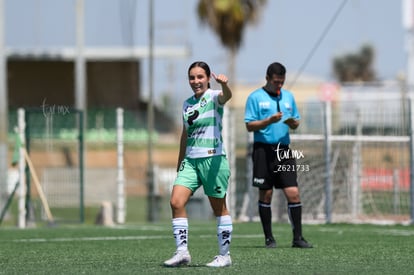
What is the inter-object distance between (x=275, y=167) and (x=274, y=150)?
0.20 metres

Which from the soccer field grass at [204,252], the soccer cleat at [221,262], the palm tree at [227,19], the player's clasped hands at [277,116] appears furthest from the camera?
the palm tree at [227,19]

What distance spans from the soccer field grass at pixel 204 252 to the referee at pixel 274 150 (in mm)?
389

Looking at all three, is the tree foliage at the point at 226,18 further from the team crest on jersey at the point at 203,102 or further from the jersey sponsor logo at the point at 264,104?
the team crest on jersey at the point at 203,102

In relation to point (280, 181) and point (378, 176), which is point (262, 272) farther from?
point (378, 176)

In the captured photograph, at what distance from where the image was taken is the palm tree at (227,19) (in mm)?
52281

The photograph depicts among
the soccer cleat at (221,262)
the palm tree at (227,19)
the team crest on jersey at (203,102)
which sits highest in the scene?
the palm tree at (227,19)

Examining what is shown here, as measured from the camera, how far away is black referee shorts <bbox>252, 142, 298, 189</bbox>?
1354 cm

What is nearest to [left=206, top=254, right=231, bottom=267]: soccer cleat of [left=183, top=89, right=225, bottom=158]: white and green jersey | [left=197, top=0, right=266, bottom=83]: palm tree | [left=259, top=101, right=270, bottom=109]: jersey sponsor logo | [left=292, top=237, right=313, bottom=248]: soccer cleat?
[left=183, top=89, right=225, bottom=158]: white and green jersey

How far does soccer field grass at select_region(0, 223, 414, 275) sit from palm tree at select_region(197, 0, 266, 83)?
34.8m

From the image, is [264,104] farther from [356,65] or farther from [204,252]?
[356,65]

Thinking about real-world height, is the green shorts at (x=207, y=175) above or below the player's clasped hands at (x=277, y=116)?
below

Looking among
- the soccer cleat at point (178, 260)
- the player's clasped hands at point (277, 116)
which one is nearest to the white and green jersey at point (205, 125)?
the soccer cleat at point (178, 260)

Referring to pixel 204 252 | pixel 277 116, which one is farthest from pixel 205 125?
pixel 204 252

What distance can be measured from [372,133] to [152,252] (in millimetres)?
9383
